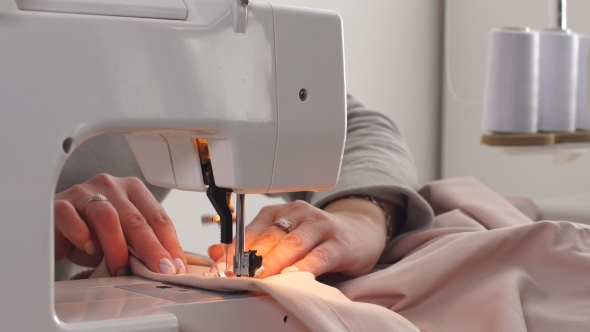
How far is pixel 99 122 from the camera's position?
0.72 m

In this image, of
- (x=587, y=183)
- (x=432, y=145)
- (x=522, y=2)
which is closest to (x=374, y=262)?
(x=587, y=183)

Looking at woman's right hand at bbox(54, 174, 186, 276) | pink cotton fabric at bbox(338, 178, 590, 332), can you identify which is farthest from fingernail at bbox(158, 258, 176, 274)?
pink cotton fabric at bbox(338, 178, 590, 332)

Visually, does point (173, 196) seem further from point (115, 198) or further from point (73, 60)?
point (73, 60)

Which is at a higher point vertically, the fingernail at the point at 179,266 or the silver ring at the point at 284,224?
the silver ring at the point at 284,224

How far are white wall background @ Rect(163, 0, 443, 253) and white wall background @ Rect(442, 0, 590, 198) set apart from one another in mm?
79

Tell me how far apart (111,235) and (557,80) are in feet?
5.08

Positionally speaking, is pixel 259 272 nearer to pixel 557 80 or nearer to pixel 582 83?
pixel 557 80

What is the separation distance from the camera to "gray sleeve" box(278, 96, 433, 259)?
46.2 inches

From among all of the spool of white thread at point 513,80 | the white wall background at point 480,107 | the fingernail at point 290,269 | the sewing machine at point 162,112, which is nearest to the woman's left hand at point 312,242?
the fingernail at point 290,269

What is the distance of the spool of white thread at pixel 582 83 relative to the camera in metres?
2.19

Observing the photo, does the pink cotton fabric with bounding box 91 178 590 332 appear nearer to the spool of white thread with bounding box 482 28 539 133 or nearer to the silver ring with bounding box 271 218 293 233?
the silver ring with bounding box 271 218 293 233

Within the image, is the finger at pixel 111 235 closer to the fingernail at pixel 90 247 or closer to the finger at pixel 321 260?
the fingernail at pixel 90 247

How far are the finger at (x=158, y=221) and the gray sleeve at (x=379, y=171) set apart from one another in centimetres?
26

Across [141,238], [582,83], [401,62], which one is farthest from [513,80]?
[401,62]
